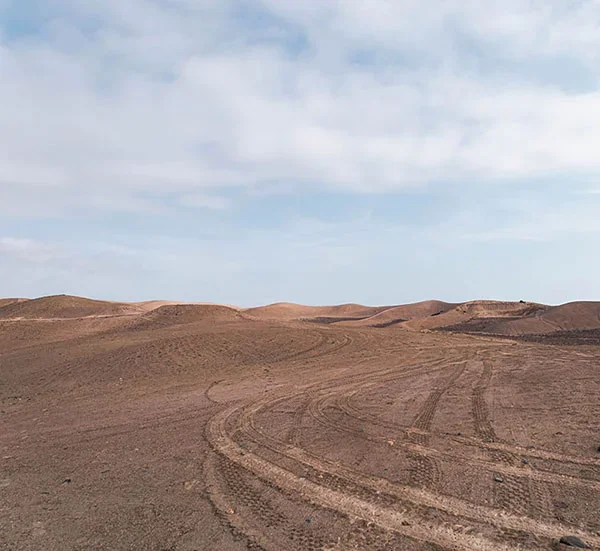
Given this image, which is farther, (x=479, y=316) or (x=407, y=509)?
(x=479, y=316)

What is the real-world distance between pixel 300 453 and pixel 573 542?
372 centimetres

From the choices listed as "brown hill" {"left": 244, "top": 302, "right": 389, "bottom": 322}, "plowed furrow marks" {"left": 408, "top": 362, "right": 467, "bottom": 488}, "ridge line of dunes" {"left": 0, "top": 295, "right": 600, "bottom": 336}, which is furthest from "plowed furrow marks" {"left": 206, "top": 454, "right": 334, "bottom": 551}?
"brown hill" {"left": 244, "top": 302, "right": 389, "bottom": 322}

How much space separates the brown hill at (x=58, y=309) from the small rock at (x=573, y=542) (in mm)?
34962

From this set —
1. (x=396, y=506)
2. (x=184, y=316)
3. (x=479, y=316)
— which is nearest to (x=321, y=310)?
(x=479, y=316)

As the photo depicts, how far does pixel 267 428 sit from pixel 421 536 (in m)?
4.40

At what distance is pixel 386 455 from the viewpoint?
713 cm

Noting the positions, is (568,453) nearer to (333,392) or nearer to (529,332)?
(333,392)

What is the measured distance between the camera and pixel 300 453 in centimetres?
731

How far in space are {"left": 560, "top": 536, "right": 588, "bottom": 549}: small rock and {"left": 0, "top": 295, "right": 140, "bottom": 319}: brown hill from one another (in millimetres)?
34962

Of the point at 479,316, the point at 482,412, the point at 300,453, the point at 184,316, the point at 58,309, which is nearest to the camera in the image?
the point at 300,453

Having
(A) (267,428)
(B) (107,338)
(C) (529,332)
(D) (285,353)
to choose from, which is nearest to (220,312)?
(B) (107,338)

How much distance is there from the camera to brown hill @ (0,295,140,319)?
36.5m

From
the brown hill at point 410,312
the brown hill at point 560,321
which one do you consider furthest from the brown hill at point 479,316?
the brown hill at point 410,312

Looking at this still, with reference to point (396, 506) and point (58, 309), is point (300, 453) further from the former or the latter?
point (58, 309)
